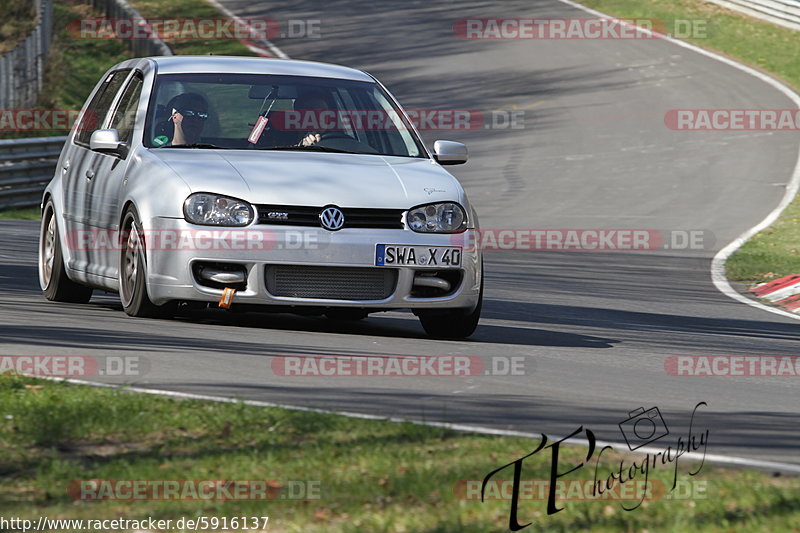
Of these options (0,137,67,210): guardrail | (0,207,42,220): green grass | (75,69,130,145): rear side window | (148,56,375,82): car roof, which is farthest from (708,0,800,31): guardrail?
(75,69,130,145): rear side window

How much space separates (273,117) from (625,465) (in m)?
5.06

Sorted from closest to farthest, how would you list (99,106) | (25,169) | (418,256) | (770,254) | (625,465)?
1. (625,465)
2. (418,256)
3. (99,106)
4. (770,254)
5. (25,169)

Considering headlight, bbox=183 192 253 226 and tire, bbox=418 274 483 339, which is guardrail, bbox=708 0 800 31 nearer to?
tire, bbox=418 274 483 339

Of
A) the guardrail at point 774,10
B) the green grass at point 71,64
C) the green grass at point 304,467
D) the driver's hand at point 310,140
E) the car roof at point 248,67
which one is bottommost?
the green grass at point 71,64

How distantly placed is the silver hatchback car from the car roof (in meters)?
0.02

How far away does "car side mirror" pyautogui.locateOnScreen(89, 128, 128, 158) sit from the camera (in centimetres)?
990

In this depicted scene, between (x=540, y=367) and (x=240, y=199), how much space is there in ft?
6.67

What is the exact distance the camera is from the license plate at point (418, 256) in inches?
363

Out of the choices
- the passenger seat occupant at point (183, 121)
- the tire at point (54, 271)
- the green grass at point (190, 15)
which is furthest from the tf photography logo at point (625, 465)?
the green grass at point (190, 15)

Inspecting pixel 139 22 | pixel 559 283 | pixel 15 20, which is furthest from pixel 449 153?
pixel 15 20

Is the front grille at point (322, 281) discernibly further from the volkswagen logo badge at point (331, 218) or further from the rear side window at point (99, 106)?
the rear side window at point (99, 106)

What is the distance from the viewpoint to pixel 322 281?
9.18 m

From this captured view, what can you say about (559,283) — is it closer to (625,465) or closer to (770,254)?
(770,254)

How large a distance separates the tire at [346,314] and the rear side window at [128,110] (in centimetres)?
181
